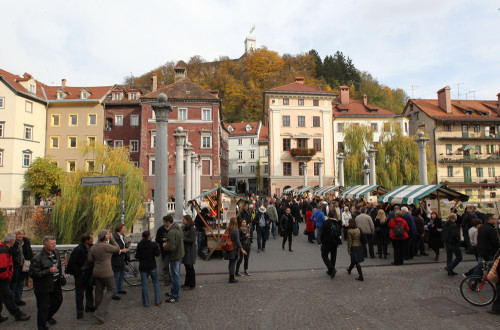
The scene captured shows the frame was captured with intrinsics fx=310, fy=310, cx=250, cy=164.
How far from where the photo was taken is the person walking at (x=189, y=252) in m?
7.67

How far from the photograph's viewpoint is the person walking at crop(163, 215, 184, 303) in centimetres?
700

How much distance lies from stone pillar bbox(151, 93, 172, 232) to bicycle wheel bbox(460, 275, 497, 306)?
7401 millimetres

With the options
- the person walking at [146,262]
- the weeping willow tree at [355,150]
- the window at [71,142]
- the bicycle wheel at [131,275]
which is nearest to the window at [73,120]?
the window at [71,142]

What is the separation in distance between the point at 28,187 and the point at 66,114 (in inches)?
417

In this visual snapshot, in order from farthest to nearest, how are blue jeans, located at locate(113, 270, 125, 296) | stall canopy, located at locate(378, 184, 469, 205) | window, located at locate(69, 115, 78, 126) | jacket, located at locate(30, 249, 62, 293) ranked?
window, located at locate(69, 115, 78, 126)
stall canopy, located at locate(378, 184, 469, 205)
blue jeans, located at locate(113, 270, 125, 296)
jacket, located at locate(30, 249, 62, 293)

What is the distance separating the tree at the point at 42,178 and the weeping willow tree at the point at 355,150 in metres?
32.1

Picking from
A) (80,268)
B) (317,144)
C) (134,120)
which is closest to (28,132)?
(134,120)

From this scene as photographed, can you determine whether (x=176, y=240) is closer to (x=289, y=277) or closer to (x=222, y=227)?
(x=289, y=277)

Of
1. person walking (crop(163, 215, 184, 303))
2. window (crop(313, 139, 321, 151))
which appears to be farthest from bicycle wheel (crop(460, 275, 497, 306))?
window (crop(313, 139, 321, 151))

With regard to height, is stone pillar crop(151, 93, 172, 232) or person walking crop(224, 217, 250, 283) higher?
stone pillar crop(151, 93, 172, 232)

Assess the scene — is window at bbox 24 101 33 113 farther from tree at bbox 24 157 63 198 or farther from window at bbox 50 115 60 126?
tree at bbox 24 157 63 198

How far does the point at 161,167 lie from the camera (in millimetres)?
8609

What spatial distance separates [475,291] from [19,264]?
10141mm

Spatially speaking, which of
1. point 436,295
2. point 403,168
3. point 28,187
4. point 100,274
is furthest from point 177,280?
point 28,187
